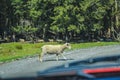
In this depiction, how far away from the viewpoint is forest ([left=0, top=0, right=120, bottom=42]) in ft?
203

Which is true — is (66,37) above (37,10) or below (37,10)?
below

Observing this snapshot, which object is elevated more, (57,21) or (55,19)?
(55,19)

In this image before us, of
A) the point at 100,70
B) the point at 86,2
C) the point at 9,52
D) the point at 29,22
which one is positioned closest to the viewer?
the point at 100,70

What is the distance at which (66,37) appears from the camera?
2564 inches

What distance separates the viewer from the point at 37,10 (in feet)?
210

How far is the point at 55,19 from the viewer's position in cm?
6112

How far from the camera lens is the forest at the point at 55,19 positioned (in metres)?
61.8

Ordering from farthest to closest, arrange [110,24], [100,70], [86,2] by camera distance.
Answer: [110,24] → [86,2] → [100,70]

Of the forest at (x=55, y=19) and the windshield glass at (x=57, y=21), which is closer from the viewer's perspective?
the windshield glass at (x=57, y=21)

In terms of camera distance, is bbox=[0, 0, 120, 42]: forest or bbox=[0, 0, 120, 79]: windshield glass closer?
bbox=[0, 0, 120, 79]: windshield glass

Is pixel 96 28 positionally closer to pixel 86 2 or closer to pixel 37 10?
pixel 86 2

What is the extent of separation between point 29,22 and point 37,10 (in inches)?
222

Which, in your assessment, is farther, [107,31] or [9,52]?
[107,31]

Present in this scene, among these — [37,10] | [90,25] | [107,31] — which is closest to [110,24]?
[107,31]
